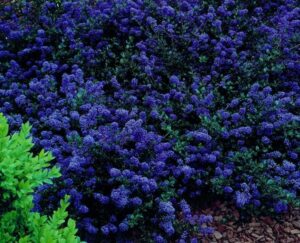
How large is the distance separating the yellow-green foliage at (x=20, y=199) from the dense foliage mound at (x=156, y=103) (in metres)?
1.15

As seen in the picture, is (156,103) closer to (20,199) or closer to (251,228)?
(251,228)

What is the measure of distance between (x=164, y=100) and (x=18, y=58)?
1666 mm

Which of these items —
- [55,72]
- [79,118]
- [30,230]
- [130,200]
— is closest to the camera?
[30,230]

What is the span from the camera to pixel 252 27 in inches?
207

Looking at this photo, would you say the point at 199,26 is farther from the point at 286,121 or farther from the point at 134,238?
the point at 134,238

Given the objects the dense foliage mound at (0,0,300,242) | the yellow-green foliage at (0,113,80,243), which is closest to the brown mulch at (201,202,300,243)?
the dense foliage mound at (0,0,300,242)

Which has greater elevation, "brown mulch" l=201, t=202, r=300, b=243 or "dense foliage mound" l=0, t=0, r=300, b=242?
"dense foliage mound" l=0, t=0, r=300, b=242

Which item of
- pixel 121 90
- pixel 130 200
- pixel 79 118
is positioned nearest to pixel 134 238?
pixel 130 200

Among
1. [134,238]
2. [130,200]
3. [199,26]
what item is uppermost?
[199,26]

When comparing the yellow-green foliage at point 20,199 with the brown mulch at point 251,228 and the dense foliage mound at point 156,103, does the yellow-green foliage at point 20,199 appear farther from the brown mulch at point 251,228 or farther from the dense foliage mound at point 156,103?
the brown mulch at point 251,228

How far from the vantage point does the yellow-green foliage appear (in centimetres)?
238

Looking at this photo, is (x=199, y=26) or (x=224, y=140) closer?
(x=224, y=140)

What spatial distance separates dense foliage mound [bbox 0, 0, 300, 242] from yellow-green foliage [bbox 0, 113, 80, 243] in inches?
45.2

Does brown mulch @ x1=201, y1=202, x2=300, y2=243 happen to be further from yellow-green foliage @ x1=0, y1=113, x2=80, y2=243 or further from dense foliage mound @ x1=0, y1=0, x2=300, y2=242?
yellow-green foliage @ x1=0, y1=113, x2=80, y2=243
